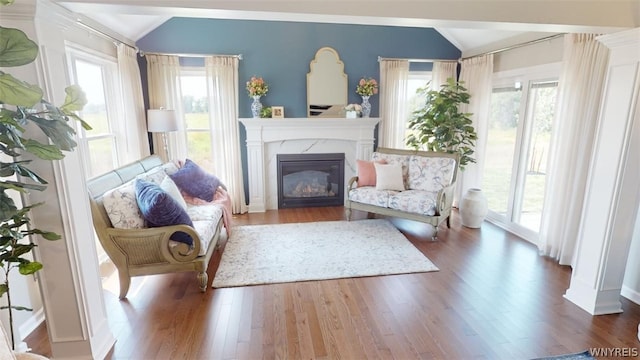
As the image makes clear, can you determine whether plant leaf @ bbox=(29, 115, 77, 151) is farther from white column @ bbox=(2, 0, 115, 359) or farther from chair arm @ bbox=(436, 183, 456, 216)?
chair arm @ bbox=(436, 183, 456, 216)

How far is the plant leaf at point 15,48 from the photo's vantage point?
3.87 feet

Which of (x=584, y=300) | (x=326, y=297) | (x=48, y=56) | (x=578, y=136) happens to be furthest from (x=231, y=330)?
(x=578, y=136)

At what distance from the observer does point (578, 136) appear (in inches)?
122

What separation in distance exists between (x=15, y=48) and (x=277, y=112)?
143 inches

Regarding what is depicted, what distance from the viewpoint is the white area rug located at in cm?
306

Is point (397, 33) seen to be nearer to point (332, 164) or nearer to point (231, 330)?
point (332, 164)

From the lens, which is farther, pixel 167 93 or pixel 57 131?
pixel 167 93

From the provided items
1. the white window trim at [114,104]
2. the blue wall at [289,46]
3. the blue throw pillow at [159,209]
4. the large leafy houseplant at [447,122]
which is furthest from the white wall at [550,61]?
the white window trim at [114,104]

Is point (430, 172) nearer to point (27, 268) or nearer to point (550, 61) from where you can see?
point (550, 61)

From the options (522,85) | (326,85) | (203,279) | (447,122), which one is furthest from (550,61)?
(203,279)

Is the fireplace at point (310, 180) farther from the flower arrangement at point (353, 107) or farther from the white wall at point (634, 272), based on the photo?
the white wall at point (634, 272)

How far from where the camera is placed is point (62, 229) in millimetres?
1797

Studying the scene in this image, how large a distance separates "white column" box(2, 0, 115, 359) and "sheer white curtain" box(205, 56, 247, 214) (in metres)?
2.68

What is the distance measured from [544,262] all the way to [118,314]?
3.92 m
